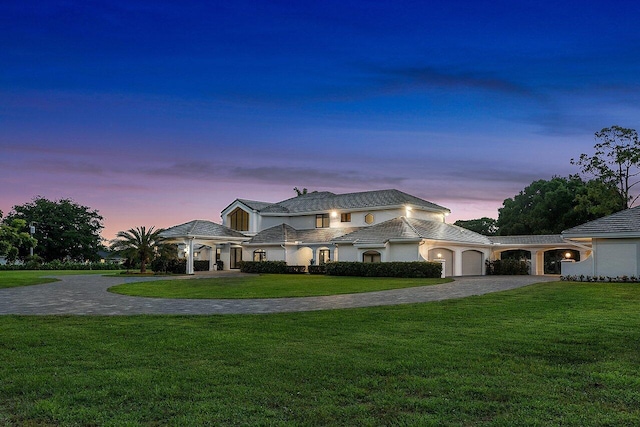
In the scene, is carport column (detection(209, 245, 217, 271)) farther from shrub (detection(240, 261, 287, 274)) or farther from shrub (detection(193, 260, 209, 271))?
shrub (detection(240, 261, 287, 274))

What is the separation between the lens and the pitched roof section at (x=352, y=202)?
41.3 meters

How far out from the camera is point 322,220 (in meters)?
45.1

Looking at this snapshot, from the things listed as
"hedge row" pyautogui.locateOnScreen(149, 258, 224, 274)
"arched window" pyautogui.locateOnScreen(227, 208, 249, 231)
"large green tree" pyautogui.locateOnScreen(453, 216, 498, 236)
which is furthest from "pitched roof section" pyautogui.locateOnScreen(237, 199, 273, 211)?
"large green tree" pyautogui.locateOnScreen(453, 216, 498, 236)

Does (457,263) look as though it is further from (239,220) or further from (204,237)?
(239,220)

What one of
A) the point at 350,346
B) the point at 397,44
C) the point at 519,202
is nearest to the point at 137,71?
the point at 397,44

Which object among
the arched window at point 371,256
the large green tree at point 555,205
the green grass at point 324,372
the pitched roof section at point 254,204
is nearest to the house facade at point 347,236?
the arched window at point 371,256

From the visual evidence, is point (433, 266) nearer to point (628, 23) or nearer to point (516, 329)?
point (628, 23)

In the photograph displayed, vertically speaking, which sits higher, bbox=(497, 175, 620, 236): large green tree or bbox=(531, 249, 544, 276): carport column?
bbox=(497, 175, 620, 236): large green tree

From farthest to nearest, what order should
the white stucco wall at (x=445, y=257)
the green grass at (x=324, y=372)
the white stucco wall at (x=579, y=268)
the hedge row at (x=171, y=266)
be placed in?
the hedge row at (x=171, y=266) < the white stucco wall at (x=445, y=257) < the white stucco wall at (x=579, y=268) < the green grass at (x=324, y=372)

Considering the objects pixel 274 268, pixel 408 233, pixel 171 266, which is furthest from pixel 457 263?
pixel 171 266

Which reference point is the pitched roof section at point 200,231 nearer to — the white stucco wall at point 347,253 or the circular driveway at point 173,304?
the white stucco wall at point 347,253

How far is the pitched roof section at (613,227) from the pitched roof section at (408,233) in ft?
33.4

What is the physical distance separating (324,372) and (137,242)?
33.9 meters

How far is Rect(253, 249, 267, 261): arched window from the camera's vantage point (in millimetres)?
43400
